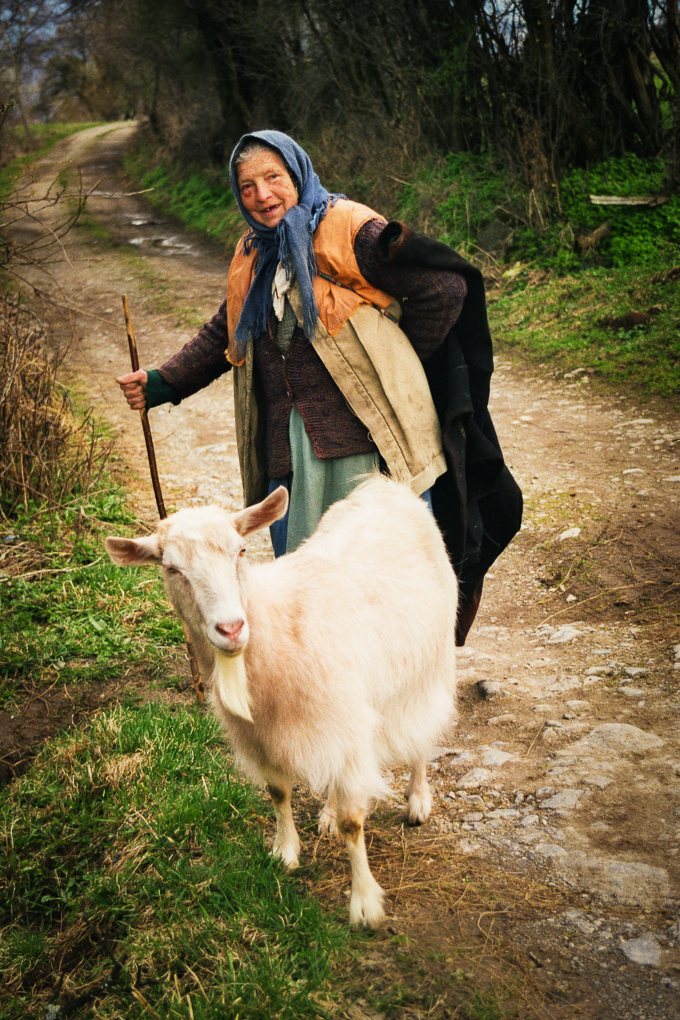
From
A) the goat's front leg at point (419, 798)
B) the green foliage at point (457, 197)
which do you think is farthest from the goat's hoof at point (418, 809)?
the green foliage at point (457, 197)

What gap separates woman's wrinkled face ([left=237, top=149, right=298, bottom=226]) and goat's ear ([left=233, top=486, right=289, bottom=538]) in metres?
1.10

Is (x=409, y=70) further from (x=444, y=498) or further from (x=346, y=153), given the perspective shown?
(x=444, y=498)

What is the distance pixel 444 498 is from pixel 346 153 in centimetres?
1064

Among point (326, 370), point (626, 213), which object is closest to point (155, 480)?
point (326, 370)

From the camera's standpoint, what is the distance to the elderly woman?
2.64 m

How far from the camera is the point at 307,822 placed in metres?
3.04

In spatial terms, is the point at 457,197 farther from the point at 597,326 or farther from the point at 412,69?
the point at 597,326

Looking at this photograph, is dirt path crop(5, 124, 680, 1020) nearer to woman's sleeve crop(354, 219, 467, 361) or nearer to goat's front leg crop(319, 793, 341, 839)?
goat's front leg crop(319, 793, 341, 839)

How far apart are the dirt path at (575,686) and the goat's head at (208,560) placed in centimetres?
127

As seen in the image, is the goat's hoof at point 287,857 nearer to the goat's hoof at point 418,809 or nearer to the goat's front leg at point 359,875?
the goat's front leg at point 359,875

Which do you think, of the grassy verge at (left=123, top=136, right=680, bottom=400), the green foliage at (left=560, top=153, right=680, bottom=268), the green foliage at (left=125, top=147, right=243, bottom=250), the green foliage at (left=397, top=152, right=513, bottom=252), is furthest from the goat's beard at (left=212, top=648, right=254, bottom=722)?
the green foliage at (left=125, top=147, right=243, bottom=250)

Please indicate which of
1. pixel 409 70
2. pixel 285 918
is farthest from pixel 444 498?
pixel 409 70

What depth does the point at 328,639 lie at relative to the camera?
Result: 8.05 ft

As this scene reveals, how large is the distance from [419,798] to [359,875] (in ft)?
1.68
